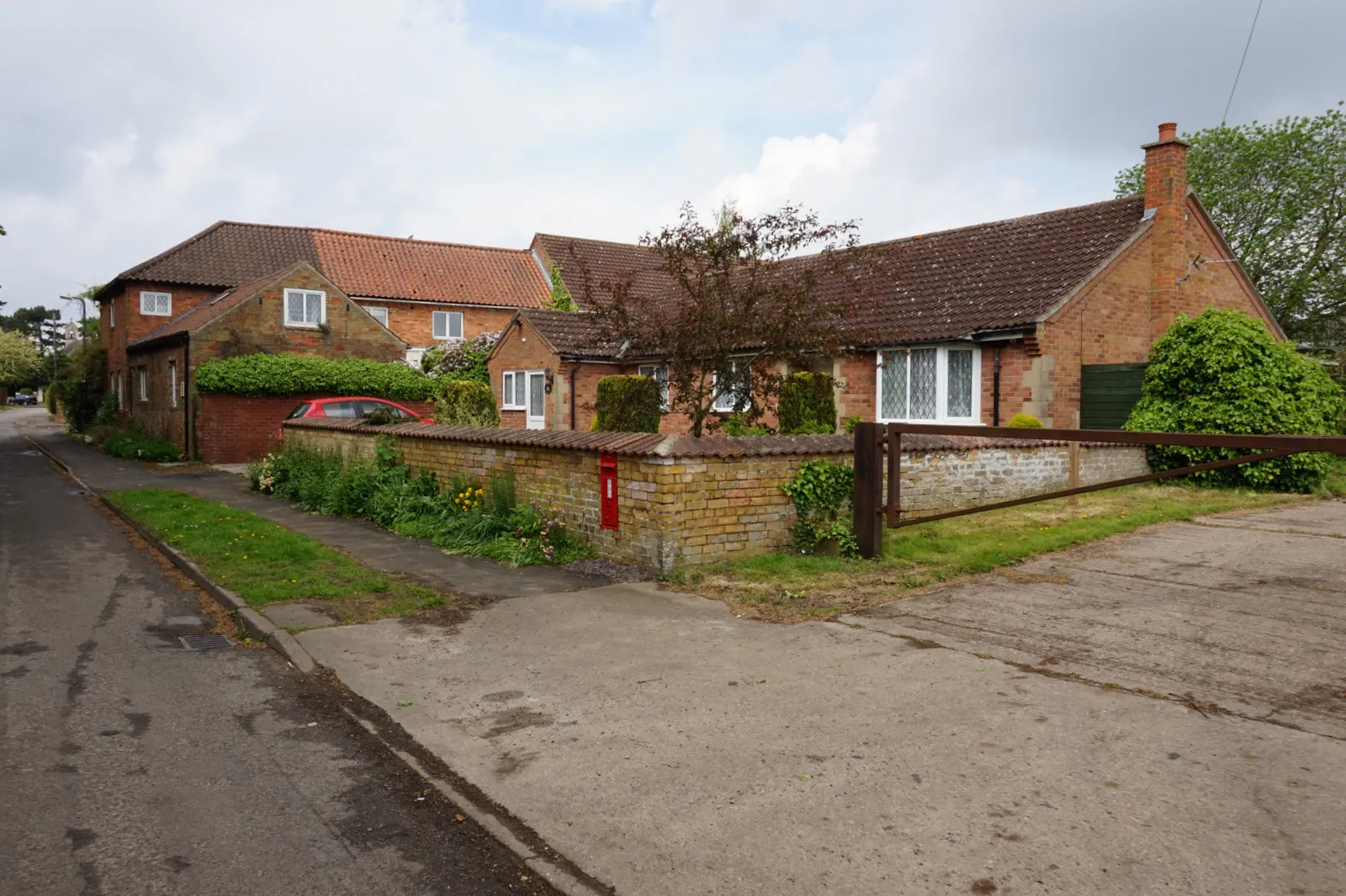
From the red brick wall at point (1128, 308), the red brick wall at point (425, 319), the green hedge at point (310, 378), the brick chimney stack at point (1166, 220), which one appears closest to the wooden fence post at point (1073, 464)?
the red brick wall at point (1128, 308)

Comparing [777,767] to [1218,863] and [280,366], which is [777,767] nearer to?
[1218,863]

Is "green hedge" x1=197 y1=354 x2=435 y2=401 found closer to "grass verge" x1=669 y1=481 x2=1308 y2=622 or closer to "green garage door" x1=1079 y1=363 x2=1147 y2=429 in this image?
"green garage door" x1=1079 y1=363 x2=1147 y2=429

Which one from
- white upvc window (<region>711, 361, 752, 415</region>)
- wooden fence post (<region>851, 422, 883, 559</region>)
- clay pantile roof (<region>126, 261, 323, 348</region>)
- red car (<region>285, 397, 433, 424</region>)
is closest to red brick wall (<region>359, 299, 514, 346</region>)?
clay pantile roof (<region>126, 261, 323, 348</region>)

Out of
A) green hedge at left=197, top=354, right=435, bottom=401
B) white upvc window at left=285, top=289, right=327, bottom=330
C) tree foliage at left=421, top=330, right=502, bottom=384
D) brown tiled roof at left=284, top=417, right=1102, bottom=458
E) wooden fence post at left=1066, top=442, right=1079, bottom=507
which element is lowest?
wooden fence post at left=1066, top=442, right=1079, bottom=507

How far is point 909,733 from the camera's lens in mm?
4805

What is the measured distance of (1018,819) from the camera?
12.6 ft

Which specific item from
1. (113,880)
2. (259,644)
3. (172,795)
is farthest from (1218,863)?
(259,644)

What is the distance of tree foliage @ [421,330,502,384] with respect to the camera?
31.0m

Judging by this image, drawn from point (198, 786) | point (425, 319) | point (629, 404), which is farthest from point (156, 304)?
point (198, 786)

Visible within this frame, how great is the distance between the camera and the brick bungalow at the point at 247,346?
25.1 m

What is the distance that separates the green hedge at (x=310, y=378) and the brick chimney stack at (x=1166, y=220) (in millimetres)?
18926

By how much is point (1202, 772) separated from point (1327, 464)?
47.2 ft

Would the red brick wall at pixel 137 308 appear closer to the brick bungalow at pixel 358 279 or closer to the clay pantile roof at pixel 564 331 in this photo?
the brick bungalow at pixel 358 279

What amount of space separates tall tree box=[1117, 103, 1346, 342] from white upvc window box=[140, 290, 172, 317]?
3744 centimetres
